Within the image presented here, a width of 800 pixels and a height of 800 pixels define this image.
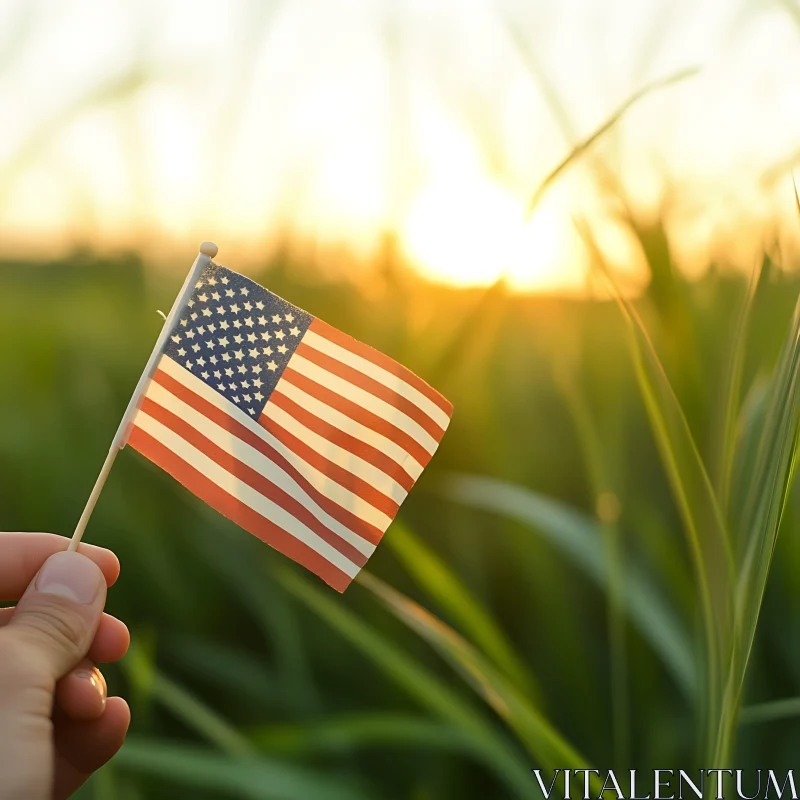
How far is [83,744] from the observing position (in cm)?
103

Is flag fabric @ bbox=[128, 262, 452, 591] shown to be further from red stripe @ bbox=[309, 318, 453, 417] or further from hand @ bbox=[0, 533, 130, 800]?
hand @ bbox=[0, 533, 130, 800]

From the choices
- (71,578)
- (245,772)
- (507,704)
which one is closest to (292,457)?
(71,578)

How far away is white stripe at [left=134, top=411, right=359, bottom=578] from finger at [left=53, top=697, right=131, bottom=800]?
38cm

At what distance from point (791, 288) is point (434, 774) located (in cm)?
107

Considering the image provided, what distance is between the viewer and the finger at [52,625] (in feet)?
2.65

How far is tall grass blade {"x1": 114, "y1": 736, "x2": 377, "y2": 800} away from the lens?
1133mm

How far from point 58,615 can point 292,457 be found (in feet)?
1.03

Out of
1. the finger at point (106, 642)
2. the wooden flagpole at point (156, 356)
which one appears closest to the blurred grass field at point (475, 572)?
the finger at point (106, 642)

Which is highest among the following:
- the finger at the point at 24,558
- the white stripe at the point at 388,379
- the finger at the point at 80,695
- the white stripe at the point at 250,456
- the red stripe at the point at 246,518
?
the white stripe at the point at 388,379

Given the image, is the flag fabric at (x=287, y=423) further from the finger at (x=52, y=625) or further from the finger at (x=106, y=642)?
the finger at (x=106, y=642)

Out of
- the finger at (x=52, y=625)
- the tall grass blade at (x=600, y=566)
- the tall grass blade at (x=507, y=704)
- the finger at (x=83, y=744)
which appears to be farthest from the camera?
the tall grass blade at (x=600, y=566)

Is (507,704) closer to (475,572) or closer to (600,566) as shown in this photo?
(600,566)

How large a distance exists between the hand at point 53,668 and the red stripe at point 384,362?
40cm

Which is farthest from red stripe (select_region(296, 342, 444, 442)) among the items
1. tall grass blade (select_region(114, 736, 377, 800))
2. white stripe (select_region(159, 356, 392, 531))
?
tall grass blade (select_region(114, 736, 377, 800))
